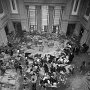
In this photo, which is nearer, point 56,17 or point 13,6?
point 13,6

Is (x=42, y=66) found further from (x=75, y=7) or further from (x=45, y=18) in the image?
(x=75, y=7)

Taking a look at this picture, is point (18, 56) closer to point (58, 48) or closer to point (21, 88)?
point (21, 88)

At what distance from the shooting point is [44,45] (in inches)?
563

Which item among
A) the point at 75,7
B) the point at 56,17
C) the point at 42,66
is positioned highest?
the point at 75,7

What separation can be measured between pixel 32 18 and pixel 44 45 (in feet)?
14.8

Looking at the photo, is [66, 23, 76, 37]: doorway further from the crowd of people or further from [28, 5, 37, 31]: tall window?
[28, 5, 37, 31]: tall window

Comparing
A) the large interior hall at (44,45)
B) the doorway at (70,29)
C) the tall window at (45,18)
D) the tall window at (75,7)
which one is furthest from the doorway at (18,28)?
the tall window at (75,7)

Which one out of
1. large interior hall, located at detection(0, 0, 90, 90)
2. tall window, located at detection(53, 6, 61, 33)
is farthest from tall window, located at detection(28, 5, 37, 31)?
tall window, located at detection(53, 6, 61, 33)

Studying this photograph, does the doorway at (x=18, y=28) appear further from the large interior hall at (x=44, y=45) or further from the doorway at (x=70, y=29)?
the doorway at (x=70, y=29)

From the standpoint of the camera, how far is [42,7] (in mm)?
14141

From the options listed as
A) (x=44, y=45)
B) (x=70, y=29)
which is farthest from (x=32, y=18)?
(x=70, y=29)

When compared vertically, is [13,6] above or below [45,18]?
above

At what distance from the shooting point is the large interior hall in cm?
988

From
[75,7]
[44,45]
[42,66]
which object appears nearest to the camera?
[42,66]
